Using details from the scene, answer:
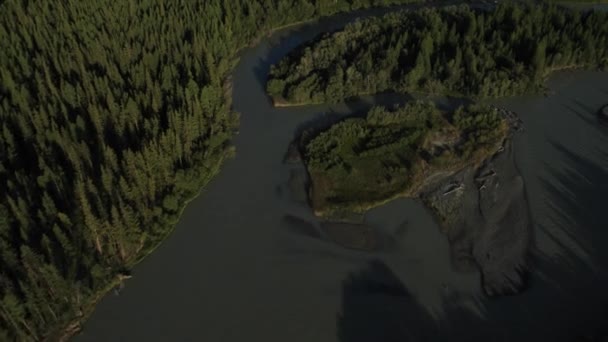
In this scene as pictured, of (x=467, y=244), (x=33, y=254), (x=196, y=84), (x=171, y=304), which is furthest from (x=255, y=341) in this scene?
(x=196, y=84)

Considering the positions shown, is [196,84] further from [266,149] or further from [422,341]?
[422,341]

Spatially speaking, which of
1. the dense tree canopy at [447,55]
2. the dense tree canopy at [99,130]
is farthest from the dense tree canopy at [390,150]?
the dense tree canopy at [99,130]

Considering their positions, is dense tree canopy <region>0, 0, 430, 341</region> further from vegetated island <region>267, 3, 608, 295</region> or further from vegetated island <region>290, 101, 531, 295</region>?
vegetated island <region>290, 101, 531, 295</region>

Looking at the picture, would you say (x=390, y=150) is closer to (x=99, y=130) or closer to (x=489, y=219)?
(x=489, y=219)

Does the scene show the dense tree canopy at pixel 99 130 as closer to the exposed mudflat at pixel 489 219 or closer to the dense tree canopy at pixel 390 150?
the dense tree canopy at pixel 390 150

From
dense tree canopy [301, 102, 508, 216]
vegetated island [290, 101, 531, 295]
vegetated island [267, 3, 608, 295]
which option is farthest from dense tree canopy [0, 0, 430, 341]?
vegetated island [290, 101, 531, 295]

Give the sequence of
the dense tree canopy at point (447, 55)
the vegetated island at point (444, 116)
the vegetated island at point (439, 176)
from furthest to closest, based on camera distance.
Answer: the dense tree canopy at point (447, 55), the vegetated island at point (444, 116), the vegetated island at point (439, 176)
